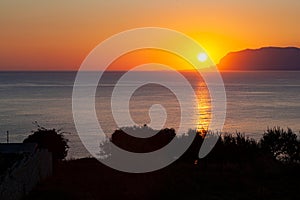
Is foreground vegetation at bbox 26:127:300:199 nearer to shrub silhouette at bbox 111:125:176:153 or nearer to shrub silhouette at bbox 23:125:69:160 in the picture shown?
shrub silhouette at bbox 111:125:176:153

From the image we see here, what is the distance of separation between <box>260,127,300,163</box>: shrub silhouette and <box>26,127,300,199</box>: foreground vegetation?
0.06m

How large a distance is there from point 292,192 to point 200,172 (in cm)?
441

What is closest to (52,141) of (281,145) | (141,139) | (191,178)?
(141,139)

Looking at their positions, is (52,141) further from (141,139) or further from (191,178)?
(191,178)

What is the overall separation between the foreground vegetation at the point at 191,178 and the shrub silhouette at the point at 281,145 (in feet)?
0.20

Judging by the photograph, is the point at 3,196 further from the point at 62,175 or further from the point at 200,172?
the point at 200,172

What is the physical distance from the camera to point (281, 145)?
91.3 ft

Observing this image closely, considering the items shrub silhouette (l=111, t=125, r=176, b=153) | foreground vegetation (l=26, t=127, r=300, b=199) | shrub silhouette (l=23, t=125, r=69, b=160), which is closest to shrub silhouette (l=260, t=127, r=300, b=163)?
foreground vegetation (l=26, t=127, r=300, b=199)

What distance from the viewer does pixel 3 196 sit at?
12.3m

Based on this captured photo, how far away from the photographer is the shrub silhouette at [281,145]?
88.3 feet

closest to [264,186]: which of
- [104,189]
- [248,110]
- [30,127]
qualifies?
[104,189]

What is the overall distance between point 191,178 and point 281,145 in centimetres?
1053

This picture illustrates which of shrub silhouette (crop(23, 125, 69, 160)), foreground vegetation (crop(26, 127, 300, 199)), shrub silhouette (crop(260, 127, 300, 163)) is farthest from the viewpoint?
shrub silhouette (crop(260, 127, 300, 163))

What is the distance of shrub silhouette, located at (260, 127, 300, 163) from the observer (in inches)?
1059
